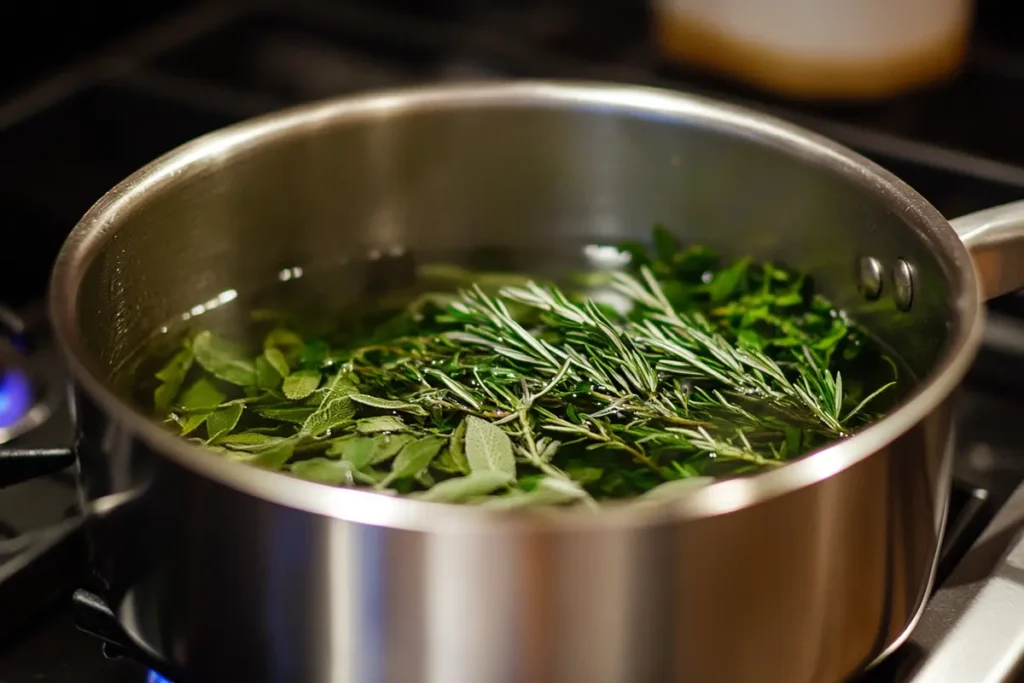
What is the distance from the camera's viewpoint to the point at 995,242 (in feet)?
2.08

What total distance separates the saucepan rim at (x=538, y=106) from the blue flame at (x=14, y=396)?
227 mm

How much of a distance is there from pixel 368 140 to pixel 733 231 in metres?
0.25

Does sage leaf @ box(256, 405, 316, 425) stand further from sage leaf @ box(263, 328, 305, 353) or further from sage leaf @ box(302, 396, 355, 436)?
sage leaf @ box(263, 328, 305, 353)

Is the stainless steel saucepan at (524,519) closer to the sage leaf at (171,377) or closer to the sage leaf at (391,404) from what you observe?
the sage leaf at (171,377)

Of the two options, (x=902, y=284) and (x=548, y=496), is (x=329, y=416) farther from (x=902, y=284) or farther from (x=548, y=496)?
(x=902, y=284)

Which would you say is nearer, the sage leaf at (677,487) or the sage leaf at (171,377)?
the sage leaf at (677,487)

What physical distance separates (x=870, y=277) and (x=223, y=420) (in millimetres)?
388

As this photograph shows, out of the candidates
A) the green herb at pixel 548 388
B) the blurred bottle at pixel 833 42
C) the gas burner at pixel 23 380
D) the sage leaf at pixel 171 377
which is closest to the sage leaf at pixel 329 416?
the green herb at pixel 548 388

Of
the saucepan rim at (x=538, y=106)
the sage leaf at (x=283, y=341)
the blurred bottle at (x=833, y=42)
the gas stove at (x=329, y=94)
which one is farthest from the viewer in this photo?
the blurred bottle at (x=833, y=42)

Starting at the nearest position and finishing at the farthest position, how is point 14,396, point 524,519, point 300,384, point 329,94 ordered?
1. point 524,519
2. point 300,384
3. point 14,396
4. point 329,94

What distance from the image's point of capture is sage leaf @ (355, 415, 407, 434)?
2.03 ft

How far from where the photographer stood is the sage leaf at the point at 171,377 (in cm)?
70

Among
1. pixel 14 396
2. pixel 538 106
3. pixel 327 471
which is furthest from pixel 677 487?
pixel 14 396

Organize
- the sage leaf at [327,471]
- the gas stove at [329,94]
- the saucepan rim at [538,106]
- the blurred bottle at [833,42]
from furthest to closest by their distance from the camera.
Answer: the blurred bottle at [833,42], the gas stove at [329,94], the sage leaf at [327,471], the saucepan rim at [538,106]
